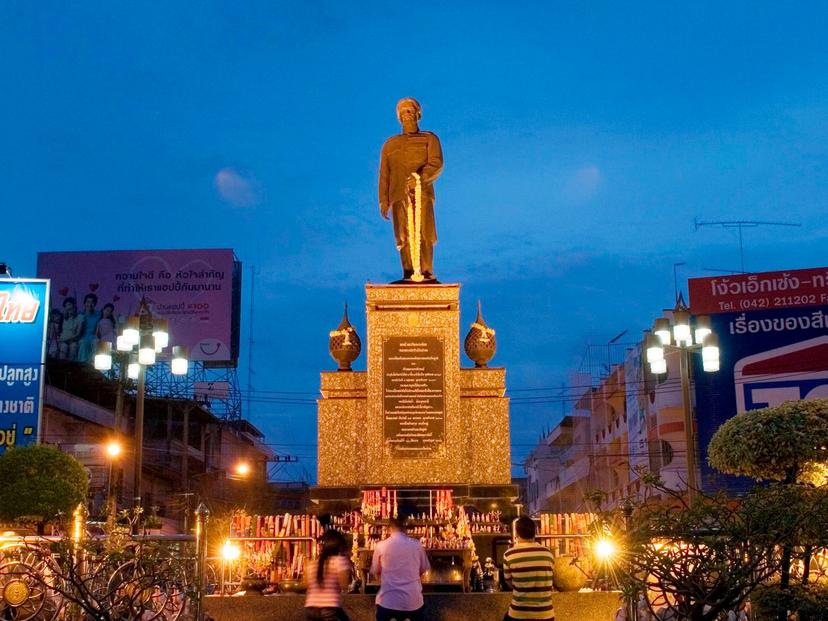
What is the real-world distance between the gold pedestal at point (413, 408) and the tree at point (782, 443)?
157 inches

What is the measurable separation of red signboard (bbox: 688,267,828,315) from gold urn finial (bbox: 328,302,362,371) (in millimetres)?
23102

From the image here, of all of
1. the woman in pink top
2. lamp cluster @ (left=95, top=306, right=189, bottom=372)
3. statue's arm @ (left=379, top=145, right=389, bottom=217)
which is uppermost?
statue's arm @ (left=379, top=145, right=389, bottom=217)

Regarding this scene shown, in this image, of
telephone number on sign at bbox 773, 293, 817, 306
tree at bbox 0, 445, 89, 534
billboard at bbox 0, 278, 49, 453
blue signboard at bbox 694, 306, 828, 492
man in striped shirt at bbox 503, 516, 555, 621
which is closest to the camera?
man in striped shirt at bbox 503, 516, 555, 621

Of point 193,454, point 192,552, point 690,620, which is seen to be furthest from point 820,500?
point 193,454

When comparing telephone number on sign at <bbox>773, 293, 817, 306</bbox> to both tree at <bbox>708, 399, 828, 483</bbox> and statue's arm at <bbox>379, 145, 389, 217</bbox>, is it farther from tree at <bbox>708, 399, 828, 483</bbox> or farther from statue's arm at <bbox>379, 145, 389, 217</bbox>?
tree at <bbox>708, 399, 828, 483</bbox>

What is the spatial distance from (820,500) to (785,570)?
0.77m

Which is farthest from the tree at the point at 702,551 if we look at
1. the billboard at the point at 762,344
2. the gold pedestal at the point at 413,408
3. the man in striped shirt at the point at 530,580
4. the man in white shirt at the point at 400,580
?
the billboard at the point at 762,344

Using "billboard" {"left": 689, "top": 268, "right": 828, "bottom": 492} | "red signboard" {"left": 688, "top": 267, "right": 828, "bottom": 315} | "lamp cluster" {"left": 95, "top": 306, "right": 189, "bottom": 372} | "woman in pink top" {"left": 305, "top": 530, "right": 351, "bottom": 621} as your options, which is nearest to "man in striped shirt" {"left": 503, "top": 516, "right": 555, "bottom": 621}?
"woman in pink top" {"left": 305, "top": 530, "right": 351, "bottom": 621}

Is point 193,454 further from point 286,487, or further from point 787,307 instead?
point 787,307

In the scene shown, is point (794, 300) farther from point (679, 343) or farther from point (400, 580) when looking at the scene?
point (400, 580)

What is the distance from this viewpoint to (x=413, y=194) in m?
17.8

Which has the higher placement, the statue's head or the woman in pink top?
the statue's head

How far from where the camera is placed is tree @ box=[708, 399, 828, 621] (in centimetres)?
1350

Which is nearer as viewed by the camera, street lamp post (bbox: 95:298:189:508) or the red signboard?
street lamp post (bbox: 95:298:189:508)
